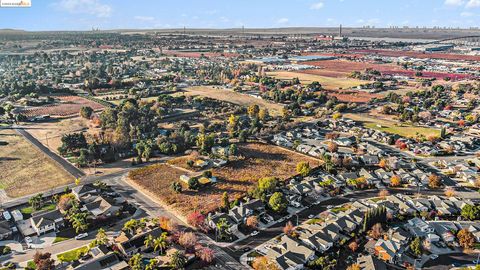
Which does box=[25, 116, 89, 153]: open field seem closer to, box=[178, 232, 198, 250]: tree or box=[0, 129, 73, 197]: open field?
box=[0, 129, 73, 197]: open field

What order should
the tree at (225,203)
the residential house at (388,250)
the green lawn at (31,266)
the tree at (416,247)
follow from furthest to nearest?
the tree at (225,203) → the tree at (416,247) → the residential house at (388,250) → the green lawn at (31,266)

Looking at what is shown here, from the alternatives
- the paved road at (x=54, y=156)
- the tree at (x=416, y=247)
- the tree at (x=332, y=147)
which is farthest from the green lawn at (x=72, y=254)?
the tree at (x=332, y=147)

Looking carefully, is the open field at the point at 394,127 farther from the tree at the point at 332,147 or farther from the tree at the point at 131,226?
the tree at the point at 131,226

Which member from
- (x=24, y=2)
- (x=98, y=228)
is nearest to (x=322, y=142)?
(x=98, y=228)

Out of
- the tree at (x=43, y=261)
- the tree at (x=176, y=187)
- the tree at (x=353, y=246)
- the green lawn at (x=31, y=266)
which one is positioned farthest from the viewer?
the tree at (x=176, y=187)

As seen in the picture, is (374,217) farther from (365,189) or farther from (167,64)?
(167,64)

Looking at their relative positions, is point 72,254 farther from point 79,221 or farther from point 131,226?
point 131,226

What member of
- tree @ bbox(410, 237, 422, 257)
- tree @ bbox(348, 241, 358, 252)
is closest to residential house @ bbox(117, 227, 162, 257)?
tree @ bbox(348, 241, 358, 252)
